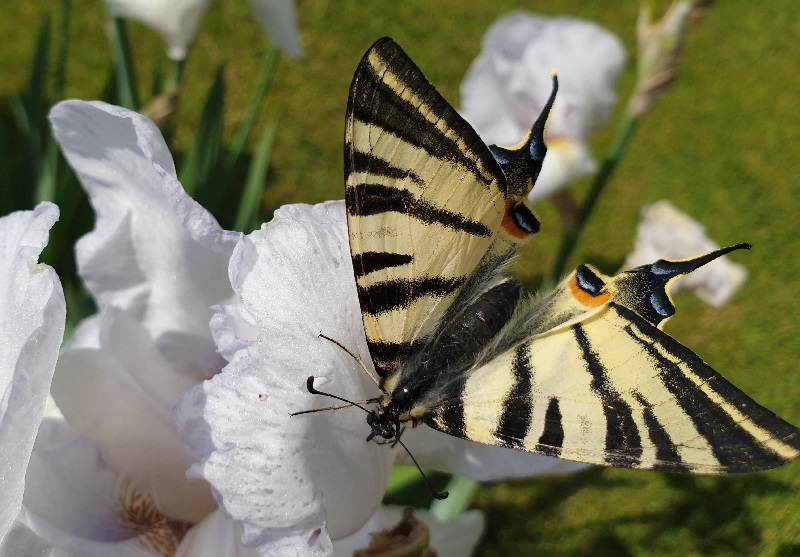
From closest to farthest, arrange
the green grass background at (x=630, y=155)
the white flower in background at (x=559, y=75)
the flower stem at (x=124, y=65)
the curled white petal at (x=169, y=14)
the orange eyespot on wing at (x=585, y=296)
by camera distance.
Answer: the orange eyespot on wing at (x=585, y=296), the curled white petal at (x=169, y=14), the flower stem at (x=124, y=65), the white flower in background at (x=559, y=75), the green grass background at (x=630, y=155)

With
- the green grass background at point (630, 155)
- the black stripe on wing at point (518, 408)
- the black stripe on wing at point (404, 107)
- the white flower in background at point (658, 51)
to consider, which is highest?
the white flower in background at point (658, 51)

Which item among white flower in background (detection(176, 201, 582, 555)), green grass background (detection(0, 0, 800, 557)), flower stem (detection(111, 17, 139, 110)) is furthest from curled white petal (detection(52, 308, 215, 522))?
green grass background (detection(0, 0, 800, 557))

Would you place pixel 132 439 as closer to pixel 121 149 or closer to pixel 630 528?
pixel 121 149

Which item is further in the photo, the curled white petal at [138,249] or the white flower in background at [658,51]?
the white flower in background at [658,51]

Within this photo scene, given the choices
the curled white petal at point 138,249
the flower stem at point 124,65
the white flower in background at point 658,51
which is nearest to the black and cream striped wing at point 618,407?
the curled white petal at point 138,249

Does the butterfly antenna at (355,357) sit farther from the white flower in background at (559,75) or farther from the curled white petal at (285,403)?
the white flower in background at (559,75)

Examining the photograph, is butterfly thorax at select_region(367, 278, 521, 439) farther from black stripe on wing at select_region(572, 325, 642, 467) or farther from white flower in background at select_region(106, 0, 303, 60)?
white flower in background at select_region(106, 0, 303, 60)
